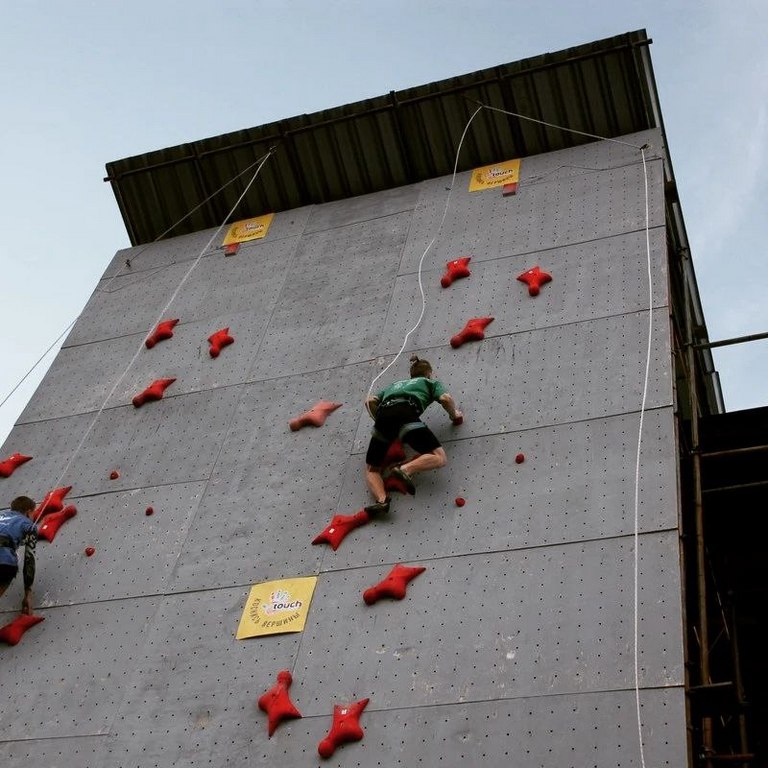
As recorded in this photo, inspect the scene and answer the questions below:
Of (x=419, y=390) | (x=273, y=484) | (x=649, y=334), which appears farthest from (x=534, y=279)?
(x=273, y=484)

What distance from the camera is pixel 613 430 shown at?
6805 millimetres

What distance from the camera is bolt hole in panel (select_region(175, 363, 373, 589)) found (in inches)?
274

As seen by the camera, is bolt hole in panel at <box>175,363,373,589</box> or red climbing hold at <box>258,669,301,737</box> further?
bolt hole in panel at <box>175,363,373,589</box>

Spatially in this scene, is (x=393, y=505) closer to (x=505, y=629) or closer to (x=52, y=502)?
(x=505, y=629)

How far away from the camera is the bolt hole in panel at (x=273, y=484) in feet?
22.8

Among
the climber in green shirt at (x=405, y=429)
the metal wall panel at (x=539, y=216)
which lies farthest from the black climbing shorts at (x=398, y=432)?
the metal wall panel at (x=539, y=216)

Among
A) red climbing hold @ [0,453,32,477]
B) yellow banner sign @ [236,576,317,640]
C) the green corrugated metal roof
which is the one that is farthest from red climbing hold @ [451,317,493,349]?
red climbing hold @ [0,453,32,477]

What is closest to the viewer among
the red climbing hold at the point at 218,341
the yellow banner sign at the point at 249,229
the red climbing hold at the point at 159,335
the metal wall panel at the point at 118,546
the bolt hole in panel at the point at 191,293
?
the metal wall panel at the point at 118,546

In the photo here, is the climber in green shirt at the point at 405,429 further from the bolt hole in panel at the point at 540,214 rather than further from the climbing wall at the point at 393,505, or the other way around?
the bolt hole in panel at the point at 540,214

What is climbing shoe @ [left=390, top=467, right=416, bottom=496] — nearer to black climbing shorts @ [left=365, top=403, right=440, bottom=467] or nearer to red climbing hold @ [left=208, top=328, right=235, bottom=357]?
black climbing shorts @ [left=365, top=403, right=440, bottom=467]

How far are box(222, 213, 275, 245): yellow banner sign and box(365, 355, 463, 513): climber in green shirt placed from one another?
11.9 feet

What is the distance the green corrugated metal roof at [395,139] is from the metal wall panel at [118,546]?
3.99 meters

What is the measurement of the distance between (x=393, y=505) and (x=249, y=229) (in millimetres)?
4463

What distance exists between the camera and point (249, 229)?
10.5 metres
